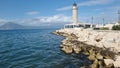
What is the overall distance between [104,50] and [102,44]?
2396mm

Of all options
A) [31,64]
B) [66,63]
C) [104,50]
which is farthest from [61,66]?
[104,50]

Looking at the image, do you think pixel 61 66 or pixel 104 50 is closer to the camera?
pixel 61 66

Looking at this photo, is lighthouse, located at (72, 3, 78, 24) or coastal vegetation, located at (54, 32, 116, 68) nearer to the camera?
coastal vegetation, located at (54, 32, 116, 68)

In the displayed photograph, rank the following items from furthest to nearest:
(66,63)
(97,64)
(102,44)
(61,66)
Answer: (102,44)
(66,63)
(61,66)
(97,64)

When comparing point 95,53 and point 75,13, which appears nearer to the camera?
point 95,53

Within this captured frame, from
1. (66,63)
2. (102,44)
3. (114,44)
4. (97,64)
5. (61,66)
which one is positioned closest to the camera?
(97,64)

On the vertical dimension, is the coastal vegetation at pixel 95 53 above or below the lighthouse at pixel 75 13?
below

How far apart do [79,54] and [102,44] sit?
14.3ft

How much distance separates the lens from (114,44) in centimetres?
3014

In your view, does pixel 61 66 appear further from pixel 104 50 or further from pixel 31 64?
pixel 104 50

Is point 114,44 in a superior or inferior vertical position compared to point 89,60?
superior

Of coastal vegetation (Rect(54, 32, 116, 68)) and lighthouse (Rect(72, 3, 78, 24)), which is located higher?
lighthouse (Rect(72, 3, 78, 24))

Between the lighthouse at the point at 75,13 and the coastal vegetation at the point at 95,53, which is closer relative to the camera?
the coastal vegetation at the point at 95,53

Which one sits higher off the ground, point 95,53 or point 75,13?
point 75,13
